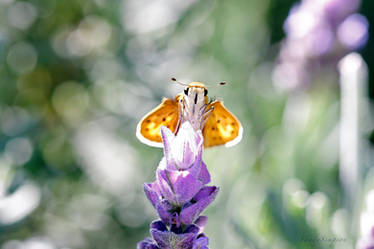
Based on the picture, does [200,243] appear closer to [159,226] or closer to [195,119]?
[159,226]

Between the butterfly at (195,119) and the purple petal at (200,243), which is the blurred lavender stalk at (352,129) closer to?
the butterfly at (195,119)

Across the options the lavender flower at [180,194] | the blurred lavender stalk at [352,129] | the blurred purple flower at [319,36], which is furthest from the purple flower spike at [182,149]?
the blurred purple flower at [319,36]

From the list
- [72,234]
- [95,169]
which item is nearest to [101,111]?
[95,169]

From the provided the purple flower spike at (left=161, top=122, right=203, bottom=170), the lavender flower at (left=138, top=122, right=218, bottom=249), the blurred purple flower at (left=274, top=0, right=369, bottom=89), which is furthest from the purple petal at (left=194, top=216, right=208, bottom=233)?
the blurred purple flower at (left=274, top=0, right=369, bottom=89)

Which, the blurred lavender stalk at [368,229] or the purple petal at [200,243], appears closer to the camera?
the purple petal at [200,243]

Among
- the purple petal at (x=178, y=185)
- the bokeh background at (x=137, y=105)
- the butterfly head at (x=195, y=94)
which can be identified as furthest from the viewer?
the bokeh background at (x=137, y=105)

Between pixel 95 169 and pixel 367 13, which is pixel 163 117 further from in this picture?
pixel 367 13

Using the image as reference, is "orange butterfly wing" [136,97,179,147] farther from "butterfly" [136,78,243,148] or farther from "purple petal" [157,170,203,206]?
"purple petal" [157,170,203,206]

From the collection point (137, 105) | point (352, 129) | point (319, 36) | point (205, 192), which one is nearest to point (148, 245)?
point (205, 192)
